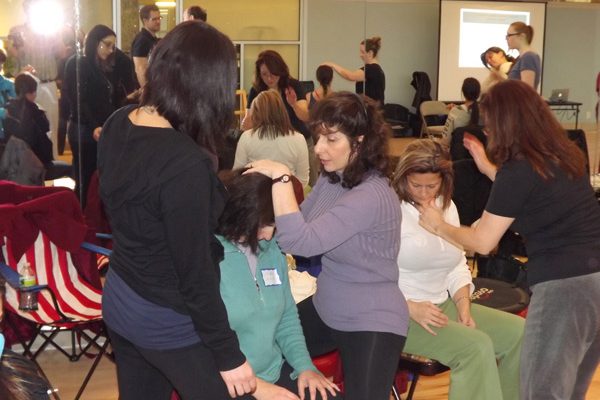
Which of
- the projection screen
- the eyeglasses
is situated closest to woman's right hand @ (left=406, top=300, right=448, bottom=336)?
the eyeglasses

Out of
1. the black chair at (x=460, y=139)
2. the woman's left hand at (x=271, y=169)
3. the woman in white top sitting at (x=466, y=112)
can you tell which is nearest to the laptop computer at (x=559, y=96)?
the woman in white top sitting at (x=466, y=112)

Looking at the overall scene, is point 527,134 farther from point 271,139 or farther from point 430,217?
point 271,139

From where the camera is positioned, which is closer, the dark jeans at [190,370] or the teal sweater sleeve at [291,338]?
the dark jeans at [190,370]

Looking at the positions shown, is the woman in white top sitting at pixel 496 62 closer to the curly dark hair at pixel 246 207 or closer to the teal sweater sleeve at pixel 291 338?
the teal sweater sleeve at pixel 291 338

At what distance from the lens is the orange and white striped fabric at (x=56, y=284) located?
3338 mm

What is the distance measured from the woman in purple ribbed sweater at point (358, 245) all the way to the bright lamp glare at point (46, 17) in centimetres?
189

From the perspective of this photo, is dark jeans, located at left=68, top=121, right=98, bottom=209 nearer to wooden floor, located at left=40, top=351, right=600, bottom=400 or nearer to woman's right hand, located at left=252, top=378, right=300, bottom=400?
wooden floor, located at left=40, top=351, right=600, bottom=400

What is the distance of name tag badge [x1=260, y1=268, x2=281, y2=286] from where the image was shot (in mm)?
2363

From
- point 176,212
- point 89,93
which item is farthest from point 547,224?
point 89,93

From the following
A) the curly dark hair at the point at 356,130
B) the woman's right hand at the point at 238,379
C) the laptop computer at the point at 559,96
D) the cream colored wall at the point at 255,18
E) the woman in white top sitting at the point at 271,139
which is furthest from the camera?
the laptop computer at the point at 559,96

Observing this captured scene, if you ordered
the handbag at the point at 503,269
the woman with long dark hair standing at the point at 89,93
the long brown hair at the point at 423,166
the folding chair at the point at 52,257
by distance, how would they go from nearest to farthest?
the long brown hair at the point at 423,166 → the folding chair at the point at 52,257 → the handbag at the point at 503,269 → the woman with long dark hair standing at the point at 89,93

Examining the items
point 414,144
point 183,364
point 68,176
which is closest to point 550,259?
point 414,144

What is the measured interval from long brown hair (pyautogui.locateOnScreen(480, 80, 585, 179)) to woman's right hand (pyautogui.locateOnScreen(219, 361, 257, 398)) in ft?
3.57

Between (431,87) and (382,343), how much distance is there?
11.7 feet
